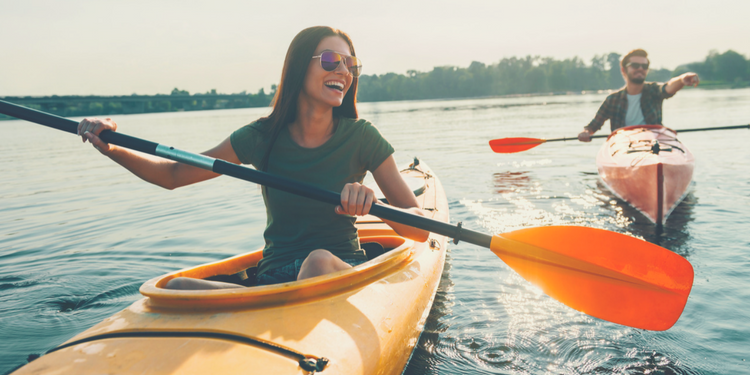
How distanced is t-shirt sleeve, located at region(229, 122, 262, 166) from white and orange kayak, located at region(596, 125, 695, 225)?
4.67 metres

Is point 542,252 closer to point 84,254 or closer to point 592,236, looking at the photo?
point 592,236

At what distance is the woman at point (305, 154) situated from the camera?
95.0 inches

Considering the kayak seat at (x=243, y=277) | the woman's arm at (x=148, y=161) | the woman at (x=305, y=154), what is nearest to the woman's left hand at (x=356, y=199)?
the woman at (x=305, y=154)

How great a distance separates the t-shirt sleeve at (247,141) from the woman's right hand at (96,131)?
1.92 feet

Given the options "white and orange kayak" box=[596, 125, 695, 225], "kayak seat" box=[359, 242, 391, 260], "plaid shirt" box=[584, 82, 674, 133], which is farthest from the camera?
"plaid shirt" box=[584, 82, 674, 133]

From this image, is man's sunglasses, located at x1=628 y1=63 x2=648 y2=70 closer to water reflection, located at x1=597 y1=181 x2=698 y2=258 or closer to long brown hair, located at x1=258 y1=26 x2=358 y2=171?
water reflection, located at x1=597 y1=181 x2=698 y2=258

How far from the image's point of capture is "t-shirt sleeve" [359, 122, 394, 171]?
254cm

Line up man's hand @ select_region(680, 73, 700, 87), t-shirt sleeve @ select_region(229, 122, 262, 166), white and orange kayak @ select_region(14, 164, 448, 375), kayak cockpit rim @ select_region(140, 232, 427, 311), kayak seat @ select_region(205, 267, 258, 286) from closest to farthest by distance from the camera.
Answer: white and orange kayak @ select_region(14, 164, 448, 375) < kayak cockpit rim @ select_region(140, 232, 427, 311) < t-shirt sleeve @ select_region(229, 122, 262, 166) < kayak seat @ select_region(205, 267, 258, 286) < man's hand @ select_region(680, 73, 700, 87)

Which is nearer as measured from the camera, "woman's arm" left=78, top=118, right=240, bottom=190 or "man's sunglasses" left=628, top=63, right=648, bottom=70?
"woman's arm" left=78, top=118, right=240, bottom=190

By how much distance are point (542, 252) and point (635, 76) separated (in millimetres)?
5821

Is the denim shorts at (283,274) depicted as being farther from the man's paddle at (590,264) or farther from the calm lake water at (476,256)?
the calm lake water at (476,256)

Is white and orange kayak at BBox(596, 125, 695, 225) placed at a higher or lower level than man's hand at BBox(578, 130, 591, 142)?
lower

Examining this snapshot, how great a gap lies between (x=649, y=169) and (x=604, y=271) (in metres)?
3.36

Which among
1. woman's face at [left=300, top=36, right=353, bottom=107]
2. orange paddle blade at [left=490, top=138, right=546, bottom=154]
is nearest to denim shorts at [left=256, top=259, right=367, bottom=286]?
woman's face at [left=300, top=36, right=353, bottom=107]
